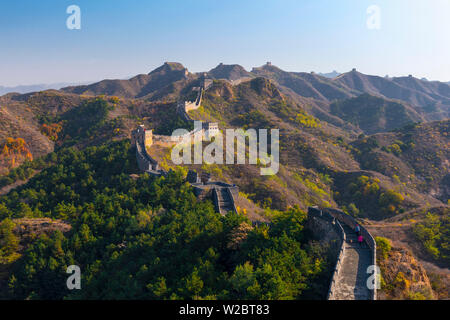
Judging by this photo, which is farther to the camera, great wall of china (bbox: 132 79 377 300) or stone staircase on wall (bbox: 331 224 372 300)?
great wall of china (bbox: 132 79 377 300)

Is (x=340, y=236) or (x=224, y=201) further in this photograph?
(x=224, y=201)

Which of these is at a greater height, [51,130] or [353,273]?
[51,130]

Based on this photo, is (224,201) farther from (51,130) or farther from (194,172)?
(51,130)

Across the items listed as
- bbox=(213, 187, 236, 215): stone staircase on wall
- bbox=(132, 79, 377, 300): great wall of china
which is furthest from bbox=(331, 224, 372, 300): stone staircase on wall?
bbox=(213, 187, 236, 215): stone staircase on wall

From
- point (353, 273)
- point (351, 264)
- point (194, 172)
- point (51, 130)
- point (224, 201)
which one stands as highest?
point (51, 130)

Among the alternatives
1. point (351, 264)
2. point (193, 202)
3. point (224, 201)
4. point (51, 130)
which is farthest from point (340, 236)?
point (51, 130)

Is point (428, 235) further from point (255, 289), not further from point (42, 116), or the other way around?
point (42, 116)

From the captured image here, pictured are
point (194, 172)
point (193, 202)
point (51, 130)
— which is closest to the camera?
point (193, 202)

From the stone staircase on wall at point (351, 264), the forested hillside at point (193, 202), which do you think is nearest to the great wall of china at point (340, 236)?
the stone staircase on wall at point (351, 264)

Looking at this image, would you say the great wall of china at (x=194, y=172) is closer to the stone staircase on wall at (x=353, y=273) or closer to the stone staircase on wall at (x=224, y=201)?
the stone staircase on wall at (x=224, y=201)

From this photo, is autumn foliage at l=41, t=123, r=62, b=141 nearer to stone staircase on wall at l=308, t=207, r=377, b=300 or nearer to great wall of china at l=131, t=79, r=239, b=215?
great wall of china at l=131, t=79, r=239, b=215

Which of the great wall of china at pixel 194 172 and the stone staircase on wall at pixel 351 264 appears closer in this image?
the stone staircase on wall at pixel 351 264
